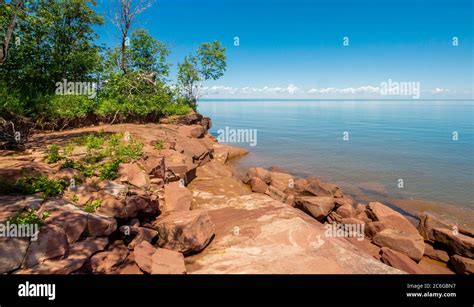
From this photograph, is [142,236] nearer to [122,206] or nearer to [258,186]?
[122,206]

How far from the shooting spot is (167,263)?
196 inches

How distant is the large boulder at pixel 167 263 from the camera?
4.83 metres

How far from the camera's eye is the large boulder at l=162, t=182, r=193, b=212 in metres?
8.18

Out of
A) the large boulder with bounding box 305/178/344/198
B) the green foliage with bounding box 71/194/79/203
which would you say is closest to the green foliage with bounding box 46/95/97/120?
the green foliage with bounding box 71/194/79/203

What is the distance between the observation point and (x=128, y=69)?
78.8 feet

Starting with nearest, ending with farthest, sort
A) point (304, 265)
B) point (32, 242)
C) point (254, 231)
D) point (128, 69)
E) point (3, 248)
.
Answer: point (3, 248), point (32, 242), point (304, 265), point (254, 231), point (128, 69)

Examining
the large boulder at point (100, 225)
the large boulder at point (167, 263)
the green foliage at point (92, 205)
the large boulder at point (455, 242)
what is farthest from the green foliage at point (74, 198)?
the large boulder at point (455, 242)

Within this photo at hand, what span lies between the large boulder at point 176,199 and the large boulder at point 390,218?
29.8 ft

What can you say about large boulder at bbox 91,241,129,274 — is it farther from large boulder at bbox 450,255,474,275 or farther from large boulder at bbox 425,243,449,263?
large boulder at bbox 425,243,449,263

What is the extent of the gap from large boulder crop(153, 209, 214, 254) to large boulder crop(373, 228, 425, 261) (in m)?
7.39
